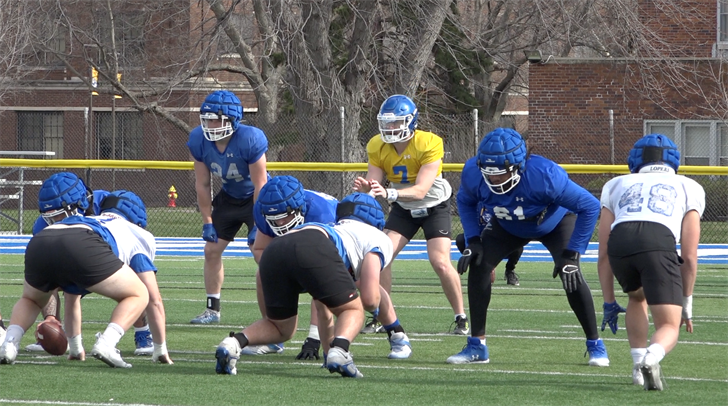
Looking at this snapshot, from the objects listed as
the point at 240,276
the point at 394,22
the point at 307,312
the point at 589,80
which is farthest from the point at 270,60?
the point at 307,312

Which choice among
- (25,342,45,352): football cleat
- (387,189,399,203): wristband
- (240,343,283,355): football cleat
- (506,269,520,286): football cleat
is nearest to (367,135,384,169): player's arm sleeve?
(387,189,399,203): wristband

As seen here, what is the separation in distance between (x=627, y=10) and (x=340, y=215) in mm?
14462

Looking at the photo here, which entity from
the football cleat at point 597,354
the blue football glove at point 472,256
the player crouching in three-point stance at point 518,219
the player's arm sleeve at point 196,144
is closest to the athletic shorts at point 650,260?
the player crouching in three-point stance at point 518,219

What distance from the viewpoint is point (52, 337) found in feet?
23.4

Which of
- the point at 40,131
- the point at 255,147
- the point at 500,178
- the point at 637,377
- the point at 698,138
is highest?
the point at 40,131

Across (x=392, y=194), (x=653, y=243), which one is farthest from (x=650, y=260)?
(x=392, y=194)

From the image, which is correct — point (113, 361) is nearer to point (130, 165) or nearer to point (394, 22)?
point (130, 165)

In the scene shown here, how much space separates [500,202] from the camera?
23.1 ft

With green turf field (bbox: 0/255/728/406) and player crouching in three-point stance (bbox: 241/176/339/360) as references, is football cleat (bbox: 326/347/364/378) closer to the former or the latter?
green turf field (bbox: 0/255/728/406)

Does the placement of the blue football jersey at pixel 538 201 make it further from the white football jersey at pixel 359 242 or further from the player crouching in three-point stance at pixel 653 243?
the white football jersey at pixel 359 242

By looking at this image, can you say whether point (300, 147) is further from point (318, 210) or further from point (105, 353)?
point (105, 353)

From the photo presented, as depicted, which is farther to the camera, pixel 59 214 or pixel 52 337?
pixel 52 337

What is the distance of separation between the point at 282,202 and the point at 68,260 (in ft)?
4.04

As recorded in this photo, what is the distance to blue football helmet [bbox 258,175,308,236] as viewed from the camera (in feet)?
21.4
